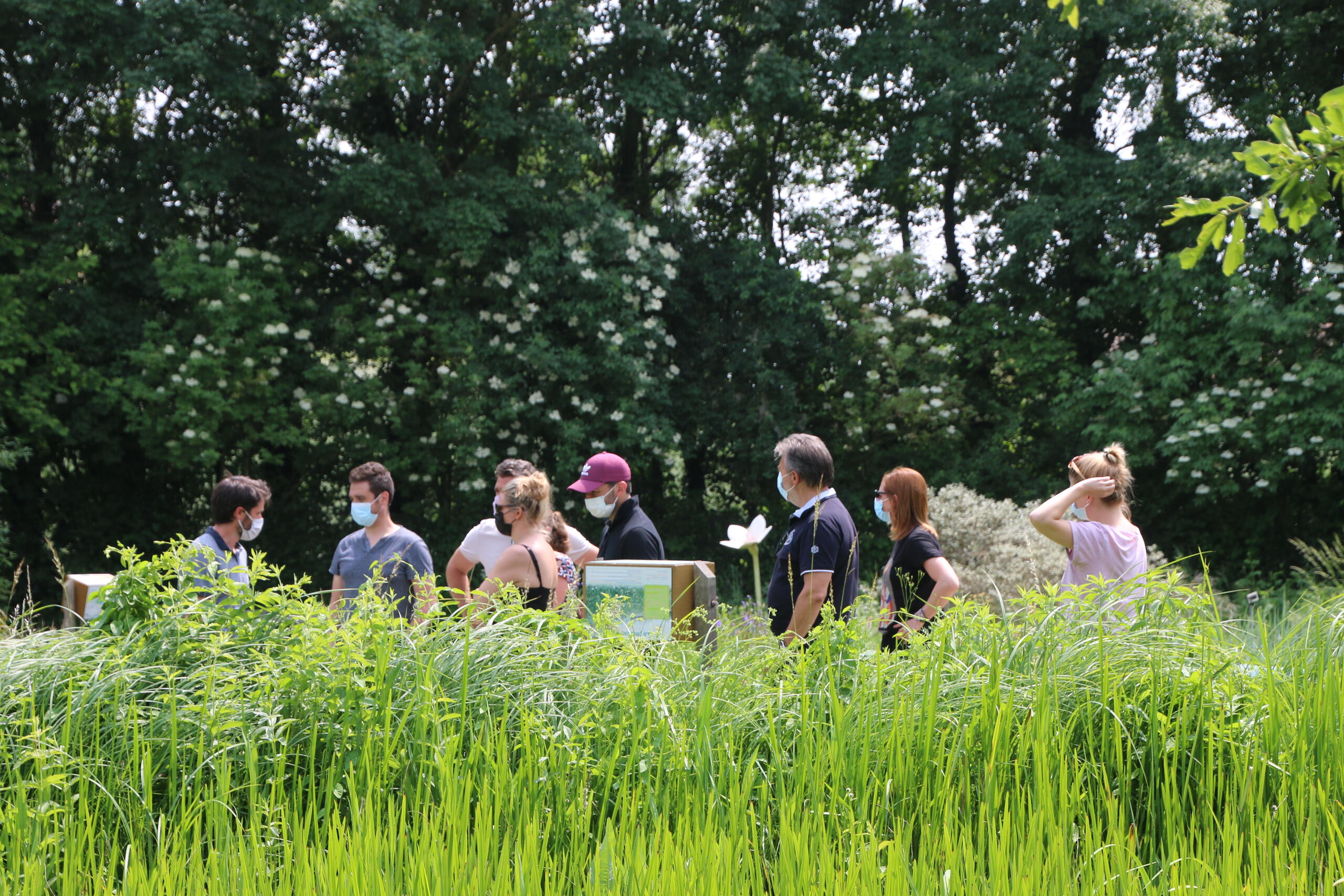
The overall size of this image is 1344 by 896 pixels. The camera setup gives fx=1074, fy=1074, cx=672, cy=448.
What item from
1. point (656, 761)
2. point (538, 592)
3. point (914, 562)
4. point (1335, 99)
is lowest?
point (656, 761)

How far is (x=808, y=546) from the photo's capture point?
13.8ft

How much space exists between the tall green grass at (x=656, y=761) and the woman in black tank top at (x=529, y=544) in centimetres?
126

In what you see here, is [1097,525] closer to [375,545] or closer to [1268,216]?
[1268,216]

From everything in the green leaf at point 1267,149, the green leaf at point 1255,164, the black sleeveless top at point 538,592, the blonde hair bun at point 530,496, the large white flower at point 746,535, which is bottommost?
the black sleeveless top at point 538,592

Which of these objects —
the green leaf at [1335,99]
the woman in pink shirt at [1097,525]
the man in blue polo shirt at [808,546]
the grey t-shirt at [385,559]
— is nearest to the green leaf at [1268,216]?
the green leaf at [1335,99]

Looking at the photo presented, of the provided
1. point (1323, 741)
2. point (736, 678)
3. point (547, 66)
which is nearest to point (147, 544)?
point (547, 66)

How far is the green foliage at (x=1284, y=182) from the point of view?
9.30ft

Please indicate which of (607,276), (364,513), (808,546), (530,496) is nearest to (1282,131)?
(808,546)

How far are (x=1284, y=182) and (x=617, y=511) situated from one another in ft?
10.4

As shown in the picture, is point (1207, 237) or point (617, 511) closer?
point (1207, 237)

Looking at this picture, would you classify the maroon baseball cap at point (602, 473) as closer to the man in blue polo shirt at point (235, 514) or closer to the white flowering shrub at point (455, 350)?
the man in blue polo shirt at point (235, 514)

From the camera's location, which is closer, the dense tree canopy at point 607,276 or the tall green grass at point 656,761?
the tall green grass at point 656,761

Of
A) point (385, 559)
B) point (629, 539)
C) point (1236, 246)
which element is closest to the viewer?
point (1236, 246)

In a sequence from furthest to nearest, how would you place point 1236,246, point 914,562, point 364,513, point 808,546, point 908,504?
point 364,513
point 908,504
point 914,562
point 808,546
point 1236,246
